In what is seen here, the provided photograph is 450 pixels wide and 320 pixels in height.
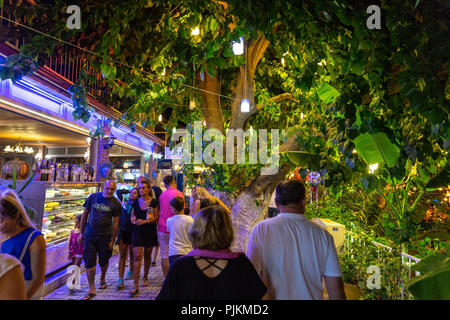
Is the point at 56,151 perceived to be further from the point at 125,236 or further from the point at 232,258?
the point at 232,258

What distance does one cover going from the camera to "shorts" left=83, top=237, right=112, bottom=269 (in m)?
5.07

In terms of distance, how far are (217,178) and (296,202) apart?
2813mm

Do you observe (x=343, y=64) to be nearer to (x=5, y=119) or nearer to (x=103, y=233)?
(x=103, y=233)

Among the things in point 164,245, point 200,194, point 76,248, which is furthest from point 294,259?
point 76,248

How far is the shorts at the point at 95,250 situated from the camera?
16.6 ft

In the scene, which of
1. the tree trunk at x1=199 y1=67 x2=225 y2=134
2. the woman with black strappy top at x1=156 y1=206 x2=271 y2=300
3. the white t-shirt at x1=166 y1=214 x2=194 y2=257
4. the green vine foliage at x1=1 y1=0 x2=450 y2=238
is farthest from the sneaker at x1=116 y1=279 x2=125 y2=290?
the woman with black strappy top at x1=156 y1=206 x2=271 y2=300

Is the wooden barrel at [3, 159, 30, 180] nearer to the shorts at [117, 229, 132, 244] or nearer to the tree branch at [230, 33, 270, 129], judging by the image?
the shorts at [117, 229, 132, 244]

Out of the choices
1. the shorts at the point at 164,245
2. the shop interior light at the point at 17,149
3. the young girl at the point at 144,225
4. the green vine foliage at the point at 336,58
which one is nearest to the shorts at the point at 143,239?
the young girl at the point at 144,225

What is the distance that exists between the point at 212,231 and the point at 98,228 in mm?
3860

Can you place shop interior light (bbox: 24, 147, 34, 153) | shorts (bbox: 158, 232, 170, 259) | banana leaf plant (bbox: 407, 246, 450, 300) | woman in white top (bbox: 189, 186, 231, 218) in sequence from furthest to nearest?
shop interior light (bbox: 24, 147, 34, 153) → shorts (bbox: 158, 232, 170, 259) → woman in white top (bbox: 189, 186, 231, 218) → banana leaf plant (bbox: 407, 246, 450, 300)

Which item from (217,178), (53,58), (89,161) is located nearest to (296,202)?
(217,178)

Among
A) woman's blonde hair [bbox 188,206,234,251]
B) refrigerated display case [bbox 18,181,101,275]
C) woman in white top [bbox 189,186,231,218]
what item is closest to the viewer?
woman's blonde hair [bbox 188,206,234,251]

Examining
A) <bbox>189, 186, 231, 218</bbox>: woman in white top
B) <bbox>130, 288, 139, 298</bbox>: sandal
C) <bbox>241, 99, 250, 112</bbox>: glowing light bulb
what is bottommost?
<bbox>130, 288, 139, 298</bbox>: sandal

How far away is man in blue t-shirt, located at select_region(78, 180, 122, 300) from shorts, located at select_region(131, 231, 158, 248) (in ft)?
1.30
